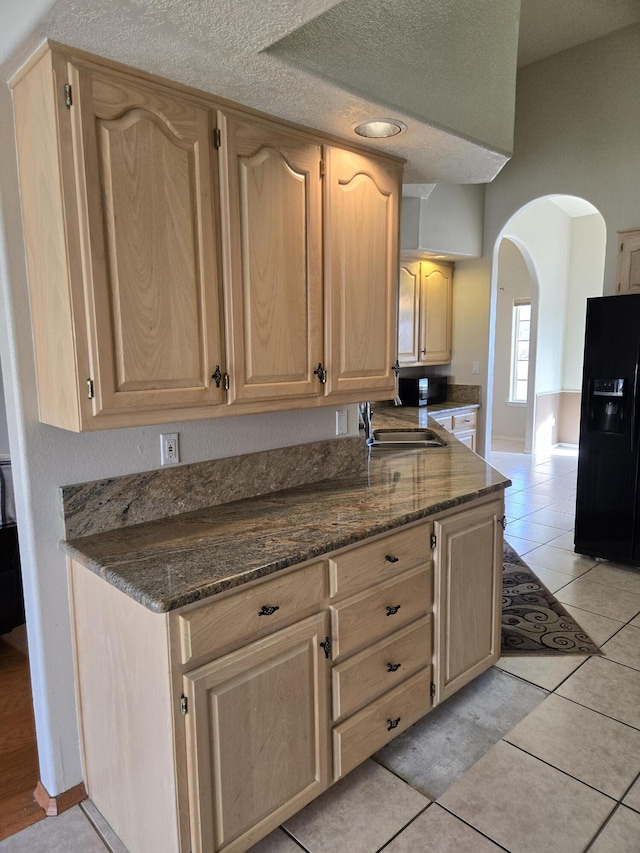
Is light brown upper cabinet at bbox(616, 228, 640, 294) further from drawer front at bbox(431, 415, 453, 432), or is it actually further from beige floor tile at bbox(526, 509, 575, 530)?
beige floor tile at bbox(526, 509, 575, 530)

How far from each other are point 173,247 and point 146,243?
0.08 meters

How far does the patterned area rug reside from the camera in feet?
9.25

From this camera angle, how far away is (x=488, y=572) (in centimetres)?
241

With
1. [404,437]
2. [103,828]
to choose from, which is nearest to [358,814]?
[103,828]

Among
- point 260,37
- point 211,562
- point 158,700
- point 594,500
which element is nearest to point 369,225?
point 260,37

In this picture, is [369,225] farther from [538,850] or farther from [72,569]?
[538,850]

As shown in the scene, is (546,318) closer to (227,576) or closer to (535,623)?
(535,623)

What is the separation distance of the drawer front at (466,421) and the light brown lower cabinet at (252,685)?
309 centimetres

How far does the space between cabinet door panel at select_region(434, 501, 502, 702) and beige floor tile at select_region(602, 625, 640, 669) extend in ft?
2.25

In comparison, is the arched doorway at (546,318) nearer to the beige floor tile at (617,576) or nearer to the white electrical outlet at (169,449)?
the beige floor tile at (617,576)

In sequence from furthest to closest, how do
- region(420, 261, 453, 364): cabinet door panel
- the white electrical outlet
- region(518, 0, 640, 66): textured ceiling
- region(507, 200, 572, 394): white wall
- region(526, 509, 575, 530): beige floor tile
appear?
region(507, 200, 572, 394): white wall
region(420, 261, 453, 364): cabinet door panel
region(526, 509, 575, 530): beige floor tile
region(518, 0, 640, 66): textured ceiling
the white electrical outlet

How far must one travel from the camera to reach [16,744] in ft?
7.09

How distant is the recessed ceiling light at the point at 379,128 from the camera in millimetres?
1912

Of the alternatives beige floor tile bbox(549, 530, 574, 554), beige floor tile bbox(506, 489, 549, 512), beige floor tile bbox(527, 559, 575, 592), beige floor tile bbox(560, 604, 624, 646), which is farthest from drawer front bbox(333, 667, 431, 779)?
beige floor tile bbox(506, 489, 549, 512)
